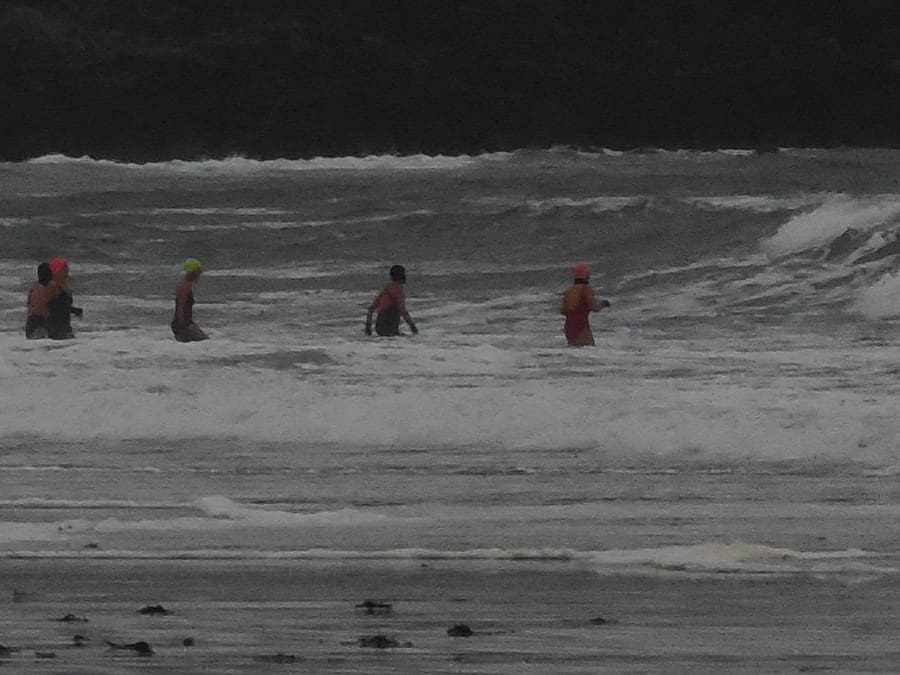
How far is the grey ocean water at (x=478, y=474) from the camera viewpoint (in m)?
7.81

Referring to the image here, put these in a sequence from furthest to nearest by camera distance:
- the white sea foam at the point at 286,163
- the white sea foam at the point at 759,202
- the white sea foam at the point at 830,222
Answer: the white sea foam at the point at 286,163, the white sea foam at the point at 759,202, the white sea foam at the point at 830,222

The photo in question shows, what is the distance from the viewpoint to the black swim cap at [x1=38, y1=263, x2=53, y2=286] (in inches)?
752

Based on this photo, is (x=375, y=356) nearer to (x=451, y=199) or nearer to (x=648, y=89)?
(x=451, y=199)

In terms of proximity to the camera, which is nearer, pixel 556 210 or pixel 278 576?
pixel 278 576

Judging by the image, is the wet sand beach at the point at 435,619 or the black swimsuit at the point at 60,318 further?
the black swimsuit at the point at 60,318

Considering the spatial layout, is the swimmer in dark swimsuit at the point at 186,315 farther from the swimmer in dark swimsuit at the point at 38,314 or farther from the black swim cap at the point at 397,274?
the black swim cap at the point at 397,274

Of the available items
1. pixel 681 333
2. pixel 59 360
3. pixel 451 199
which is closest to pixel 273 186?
pixel 451 199

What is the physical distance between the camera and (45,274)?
62.7 feet

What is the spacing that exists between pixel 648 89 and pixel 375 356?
4577 cm

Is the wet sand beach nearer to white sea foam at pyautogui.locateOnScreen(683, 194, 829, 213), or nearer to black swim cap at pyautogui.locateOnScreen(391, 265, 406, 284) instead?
black swim cap at pyautogui.locateOnScreen(391, 265, 406, 284)

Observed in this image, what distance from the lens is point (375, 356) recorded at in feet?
54.3

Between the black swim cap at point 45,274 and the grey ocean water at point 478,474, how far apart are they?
1640 mm

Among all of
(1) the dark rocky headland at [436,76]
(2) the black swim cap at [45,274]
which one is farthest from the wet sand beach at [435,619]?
(1) the dark rocky headland at [436,76]

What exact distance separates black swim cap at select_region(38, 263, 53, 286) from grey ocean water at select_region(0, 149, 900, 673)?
1.64 metres
